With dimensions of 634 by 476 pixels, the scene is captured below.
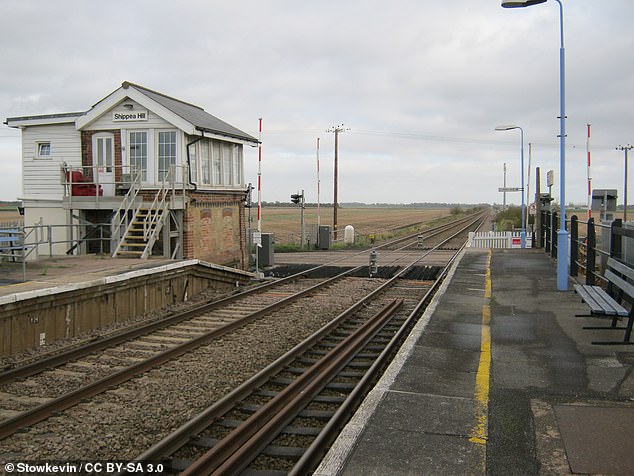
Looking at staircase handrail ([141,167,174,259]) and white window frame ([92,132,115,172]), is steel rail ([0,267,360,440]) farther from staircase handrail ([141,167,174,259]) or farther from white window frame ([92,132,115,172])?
white window frame ([92,132,115,172])

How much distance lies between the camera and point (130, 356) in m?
8.64

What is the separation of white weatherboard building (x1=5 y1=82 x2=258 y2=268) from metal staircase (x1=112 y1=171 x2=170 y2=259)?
58 mm

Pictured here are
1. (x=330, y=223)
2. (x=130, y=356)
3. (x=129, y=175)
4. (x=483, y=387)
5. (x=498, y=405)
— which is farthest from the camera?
(x=330, y=223)

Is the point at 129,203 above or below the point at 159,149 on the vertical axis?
below

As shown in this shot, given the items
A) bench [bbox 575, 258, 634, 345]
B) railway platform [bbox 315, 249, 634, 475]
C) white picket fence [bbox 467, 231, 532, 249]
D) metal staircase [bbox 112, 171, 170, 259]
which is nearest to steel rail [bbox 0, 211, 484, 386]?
metal staircase [bbox 112, 171, 170, 259]

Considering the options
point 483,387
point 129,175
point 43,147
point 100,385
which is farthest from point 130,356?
point 43,147

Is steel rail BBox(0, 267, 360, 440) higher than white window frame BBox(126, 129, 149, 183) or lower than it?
lower

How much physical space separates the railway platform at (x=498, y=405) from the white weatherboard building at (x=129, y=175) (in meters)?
10.7

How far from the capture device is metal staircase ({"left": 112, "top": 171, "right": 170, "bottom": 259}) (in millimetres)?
15688

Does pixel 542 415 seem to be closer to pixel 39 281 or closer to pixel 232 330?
pixel 232 330

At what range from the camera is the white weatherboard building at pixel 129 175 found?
58.0 ft

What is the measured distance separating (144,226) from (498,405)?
12348 mm

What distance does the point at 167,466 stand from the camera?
4855 millimetres

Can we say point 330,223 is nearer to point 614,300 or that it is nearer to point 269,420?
point 614,300
